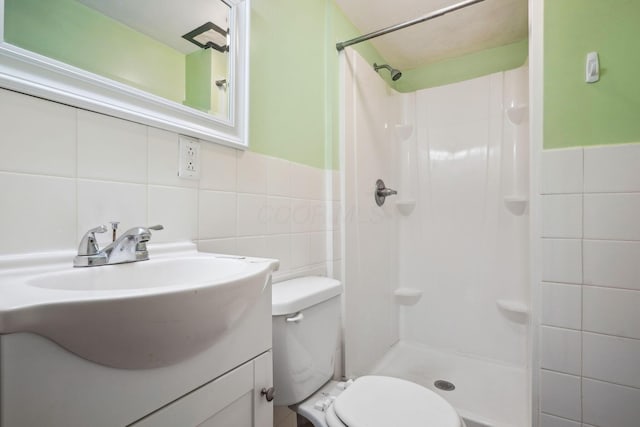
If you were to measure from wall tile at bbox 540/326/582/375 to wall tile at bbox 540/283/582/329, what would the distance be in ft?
0.09

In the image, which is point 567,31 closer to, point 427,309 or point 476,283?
point 476,283

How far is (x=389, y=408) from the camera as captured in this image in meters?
0.91

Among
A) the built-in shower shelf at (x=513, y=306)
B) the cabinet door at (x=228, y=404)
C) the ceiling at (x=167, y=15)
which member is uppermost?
the ceiling at (x=167, y=15)

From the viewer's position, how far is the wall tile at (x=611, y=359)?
3.32 ft

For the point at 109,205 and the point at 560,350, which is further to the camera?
the point at 560,350

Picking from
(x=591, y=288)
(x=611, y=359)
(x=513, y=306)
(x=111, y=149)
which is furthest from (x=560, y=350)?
(x=111, y=149)

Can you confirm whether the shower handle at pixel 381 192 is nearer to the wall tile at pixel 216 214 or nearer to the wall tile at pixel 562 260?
the wall tile at pixel 562 260

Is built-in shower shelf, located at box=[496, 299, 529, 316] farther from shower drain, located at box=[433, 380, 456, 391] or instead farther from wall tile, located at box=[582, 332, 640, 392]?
wall tile, located at box=[582, 332, 640, 392]

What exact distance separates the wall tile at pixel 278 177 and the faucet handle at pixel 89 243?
60cm

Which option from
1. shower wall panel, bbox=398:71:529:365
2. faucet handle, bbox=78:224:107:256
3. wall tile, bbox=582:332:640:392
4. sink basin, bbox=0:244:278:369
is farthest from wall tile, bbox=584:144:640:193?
faucet handle, bbox=78:224:107:256

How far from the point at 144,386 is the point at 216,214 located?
573 millimetres

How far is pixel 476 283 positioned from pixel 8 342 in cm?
218

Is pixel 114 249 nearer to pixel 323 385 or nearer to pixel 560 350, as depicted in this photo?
pixel 323 385

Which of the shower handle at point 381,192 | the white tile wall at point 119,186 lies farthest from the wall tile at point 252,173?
the shower handle at point 381,192
